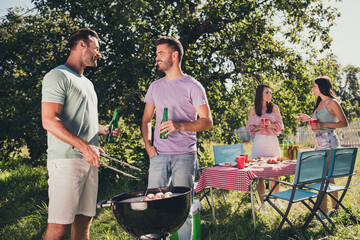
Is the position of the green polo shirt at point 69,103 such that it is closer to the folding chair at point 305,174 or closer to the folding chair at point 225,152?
the folding chair at point 305,174

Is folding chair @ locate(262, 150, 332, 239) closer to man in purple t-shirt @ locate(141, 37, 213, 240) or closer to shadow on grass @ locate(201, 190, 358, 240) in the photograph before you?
shadow on grass @ locate(201, 190, 358, 240)

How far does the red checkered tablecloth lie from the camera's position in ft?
11.8

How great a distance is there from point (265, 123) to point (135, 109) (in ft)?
8.20

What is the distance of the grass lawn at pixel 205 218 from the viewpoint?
376 centimetres

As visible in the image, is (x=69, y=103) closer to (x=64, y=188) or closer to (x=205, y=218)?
(x=64, y=188)

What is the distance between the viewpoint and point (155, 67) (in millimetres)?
5828

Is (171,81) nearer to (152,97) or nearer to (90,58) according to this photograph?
(152,97)

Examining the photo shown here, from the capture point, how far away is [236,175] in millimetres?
3656

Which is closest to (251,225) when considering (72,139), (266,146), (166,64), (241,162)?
(241,162)

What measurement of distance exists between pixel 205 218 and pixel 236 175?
115 cm

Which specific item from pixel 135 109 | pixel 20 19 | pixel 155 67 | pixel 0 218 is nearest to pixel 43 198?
pixel 0 218

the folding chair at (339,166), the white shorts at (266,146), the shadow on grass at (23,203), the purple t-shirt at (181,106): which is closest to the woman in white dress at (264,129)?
Result: the white shorts at (266,146)

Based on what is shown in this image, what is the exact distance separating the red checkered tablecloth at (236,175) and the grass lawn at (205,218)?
58 centimetres

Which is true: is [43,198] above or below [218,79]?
below
